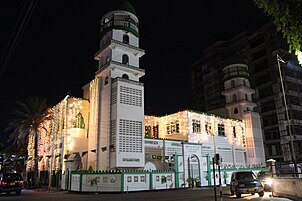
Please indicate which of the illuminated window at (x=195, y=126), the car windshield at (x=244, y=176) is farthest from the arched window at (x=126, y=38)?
the car windshield at (x=244, y=176)

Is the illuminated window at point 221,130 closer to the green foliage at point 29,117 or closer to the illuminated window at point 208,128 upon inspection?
the illuminated window at point 208,128

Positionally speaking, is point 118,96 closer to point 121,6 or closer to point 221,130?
point 121,6

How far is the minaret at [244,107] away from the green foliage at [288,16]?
35.4 meters

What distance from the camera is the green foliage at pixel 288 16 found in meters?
7.00

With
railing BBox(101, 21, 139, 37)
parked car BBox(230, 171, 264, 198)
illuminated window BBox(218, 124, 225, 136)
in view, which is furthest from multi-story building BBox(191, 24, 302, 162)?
parked car BBox(230, 171, 264, 198)

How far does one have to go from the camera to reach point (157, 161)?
30.3 meters

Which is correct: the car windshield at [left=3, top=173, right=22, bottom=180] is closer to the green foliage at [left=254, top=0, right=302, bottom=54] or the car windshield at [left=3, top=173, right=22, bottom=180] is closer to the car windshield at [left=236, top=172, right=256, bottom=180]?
the car windshield at [left=236, top=172, right=256, bottom=180]

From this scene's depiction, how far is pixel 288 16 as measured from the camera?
23.6 ft

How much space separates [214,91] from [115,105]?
4730 cm

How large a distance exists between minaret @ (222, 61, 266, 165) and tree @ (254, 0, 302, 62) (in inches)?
1392

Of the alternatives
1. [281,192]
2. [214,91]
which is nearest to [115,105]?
[281,192]

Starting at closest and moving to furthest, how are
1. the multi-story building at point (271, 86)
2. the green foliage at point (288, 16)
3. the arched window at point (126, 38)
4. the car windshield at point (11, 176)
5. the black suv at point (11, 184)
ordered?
the green foliage at point (288, 16)
the black suv at point (11, 184)
the car windshield at point (11, 176)
the arched window at point (126, 38)
the multi-story building at point (271, 86)

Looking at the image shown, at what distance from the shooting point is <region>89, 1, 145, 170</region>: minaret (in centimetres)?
2642

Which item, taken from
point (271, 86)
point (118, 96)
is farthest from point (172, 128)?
point (271, 86)
